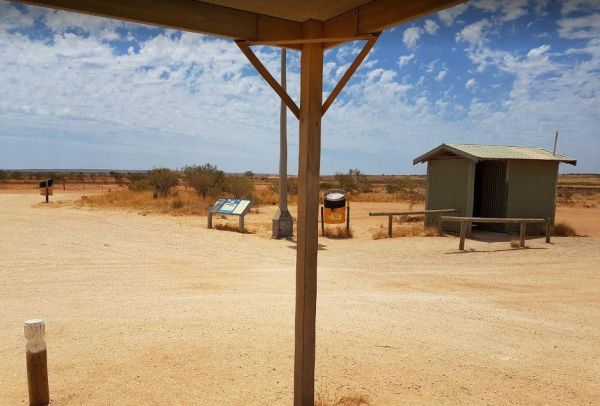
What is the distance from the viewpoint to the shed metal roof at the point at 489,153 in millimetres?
13969

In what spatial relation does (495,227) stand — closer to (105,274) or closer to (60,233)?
(105,274)

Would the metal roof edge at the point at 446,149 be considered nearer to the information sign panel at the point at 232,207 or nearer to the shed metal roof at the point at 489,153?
the shed metal roof at the point at 489,153

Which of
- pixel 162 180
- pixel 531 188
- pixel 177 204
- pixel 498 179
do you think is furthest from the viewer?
pixel 162 180

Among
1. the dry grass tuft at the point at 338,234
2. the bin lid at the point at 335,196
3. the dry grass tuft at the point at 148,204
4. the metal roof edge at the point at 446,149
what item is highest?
the metal roof edge at the point at 446,149

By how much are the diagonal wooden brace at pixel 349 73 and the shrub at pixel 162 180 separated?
25.3m

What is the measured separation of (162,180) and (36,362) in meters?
24.8

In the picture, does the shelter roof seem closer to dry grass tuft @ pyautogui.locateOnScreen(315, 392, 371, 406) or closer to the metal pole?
dry grass tuft @ pyautogui.locateOnScreen(315, 392, 371, 406)

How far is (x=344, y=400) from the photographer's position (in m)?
3.74

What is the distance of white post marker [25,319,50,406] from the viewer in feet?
11.3

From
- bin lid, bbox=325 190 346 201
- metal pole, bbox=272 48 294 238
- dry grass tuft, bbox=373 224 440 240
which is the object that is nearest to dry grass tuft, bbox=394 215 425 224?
dry grass tuft, bbox=373 224 440 240

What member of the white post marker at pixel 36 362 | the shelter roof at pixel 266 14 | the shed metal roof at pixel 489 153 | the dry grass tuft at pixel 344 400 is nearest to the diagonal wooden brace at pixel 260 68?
the shelter roof at pixel 266 14

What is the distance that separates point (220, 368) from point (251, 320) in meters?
1.40

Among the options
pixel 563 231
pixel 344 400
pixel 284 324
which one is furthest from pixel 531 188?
pixel 344 400

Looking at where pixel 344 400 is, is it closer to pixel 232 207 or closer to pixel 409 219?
pixel 232 207
